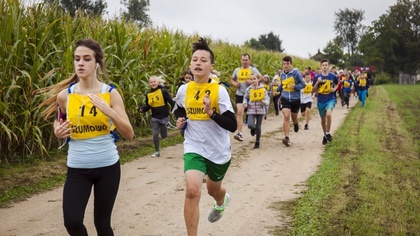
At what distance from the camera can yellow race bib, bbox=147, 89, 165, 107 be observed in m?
11.0

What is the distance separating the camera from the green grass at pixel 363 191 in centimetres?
585

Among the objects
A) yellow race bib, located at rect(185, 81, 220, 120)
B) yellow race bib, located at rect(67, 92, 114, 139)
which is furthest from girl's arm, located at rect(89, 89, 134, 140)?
yellow race bib, located at rect(185, 81, 220, 120)

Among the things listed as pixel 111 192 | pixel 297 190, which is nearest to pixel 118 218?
pixel 111 192

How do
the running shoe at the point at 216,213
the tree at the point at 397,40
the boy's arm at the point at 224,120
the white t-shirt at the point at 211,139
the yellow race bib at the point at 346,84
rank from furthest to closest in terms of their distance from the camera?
the tree at the point at 397,40, the yellow race bib at the point at 346,84, the running shoe at the point at 216,213, the white t-shirt at the point at 211,139, the boy's arm at the point at 224,120

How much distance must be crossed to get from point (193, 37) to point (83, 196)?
13.5m

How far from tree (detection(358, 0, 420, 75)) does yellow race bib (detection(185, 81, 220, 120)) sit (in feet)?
278

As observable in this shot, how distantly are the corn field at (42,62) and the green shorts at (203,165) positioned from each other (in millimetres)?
2723

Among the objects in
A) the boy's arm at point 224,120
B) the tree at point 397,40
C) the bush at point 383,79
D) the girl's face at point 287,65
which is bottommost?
the bush at point 383,79

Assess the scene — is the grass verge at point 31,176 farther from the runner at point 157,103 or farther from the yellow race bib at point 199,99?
the yellow race bib at point 199,99

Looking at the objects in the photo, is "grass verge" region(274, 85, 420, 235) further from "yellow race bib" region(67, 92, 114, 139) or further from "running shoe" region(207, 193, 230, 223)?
Result: "yellow race bib" region(67, 92, 114, 139)

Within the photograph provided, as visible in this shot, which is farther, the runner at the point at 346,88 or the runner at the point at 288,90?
the runner at the point at 346,88

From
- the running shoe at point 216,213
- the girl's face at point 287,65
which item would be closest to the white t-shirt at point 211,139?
the running shoe at point 216,213

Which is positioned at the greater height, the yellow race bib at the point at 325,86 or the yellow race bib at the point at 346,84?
the yellow race bib at the point at 325,86

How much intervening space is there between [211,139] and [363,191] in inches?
136
